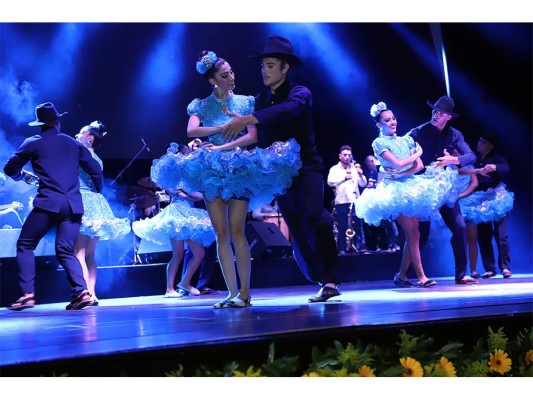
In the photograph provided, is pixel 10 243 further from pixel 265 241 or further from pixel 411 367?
pixel 411 367

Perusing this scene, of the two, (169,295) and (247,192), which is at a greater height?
(247,192)

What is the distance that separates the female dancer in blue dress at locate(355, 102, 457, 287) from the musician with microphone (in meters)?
3.70

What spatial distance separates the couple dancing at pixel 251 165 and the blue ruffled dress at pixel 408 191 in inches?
79.9

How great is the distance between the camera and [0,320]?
575cm

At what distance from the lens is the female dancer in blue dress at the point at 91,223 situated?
732cm

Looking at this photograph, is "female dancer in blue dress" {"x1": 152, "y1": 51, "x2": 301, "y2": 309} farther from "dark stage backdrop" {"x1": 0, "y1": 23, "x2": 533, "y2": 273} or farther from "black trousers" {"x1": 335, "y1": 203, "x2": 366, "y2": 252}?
"black trousers" {"x1": 335, "y1": 203, "x2": 366, "y2": 252}

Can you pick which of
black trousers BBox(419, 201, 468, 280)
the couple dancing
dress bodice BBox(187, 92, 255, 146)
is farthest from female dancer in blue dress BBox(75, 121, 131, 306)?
black trousers BBox(419, 201, 468, 280)

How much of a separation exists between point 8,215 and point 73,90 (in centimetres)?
206

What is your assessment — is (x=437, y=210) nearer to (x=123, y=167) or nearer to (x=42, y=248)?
(x=42, y=248)

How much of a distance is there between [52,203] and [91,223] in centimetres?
72

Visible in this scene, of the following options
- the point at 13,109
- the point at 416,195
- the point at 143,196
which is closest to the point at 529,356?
the point at 416,195

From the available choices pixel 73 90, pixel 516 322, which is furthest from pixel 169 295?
pixel 516 322

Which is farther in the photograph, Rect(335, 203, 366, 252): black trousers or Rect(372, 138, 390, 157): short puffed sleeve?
Rect(335, 203, 366, 252): black trousers

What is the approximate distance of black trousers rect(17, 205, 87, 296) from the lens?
6.69m
